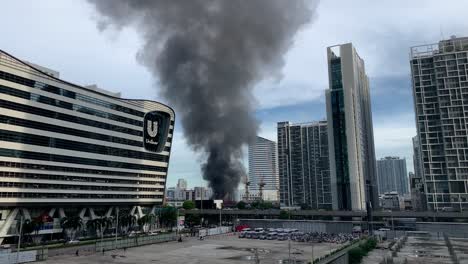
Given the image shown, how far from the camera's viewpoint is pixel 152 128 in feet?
451

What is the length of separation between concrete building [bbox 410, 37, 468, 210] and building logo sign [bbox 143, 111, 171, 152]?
10436 centimetres

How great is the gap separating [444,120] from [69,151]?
138m

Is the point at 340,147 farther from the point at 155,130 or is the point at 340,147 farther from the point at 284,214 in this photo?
the point at 155,130

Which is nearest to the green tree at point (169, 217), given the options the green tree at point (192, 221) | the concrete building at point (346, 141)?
the green tree at point (192, 221)

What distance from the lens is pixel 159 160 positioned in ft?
462

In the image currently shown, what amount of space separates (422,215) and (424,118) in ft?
138

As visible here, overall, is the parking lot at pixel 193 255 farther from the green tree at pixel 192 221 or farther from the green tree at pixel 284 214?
the green tree at pixel 284 214

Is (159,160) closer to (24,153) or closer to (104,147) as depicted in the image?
(104,147)

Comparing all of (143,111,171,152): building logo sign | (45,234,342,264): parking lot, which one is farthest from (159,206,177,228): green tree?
(45,234,342,264): parking lot

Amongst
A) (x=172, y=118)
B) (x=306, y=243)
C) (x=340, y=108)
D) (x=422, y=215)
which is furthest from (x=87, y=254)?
(x=340, y=108)

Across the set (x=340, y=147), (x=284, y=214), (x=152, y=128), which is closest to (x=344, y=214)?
(x=284, y=214)

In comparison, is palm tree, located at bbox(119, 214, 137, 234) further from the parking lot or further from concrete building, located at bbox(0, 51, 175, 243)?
the parking lot

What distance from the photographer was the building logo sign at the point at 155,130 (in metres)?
134

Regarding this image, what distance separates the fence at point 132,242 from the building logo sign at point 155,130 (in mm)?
42398
